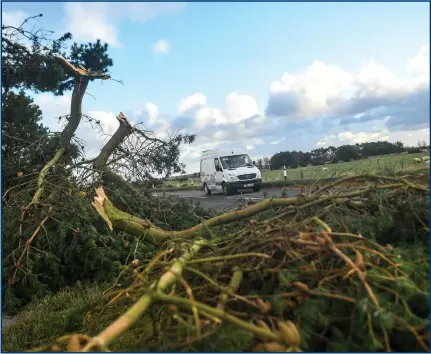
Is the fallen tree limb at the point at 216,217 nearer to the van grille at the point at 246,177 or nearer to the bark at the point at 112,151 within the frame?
the bark at the point at 112,151

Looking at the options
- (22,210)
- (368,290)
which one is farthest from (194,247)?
(22,210)

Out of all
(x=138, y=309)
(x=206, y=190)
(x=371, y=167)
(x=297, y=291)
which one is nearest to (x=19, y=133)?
(x=371, y=167)

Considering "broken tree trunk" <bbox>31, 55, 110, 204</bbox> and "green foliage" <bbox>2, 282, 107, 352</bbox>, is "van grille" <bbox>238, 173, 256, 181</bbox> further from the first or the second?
"green foliage" <bbox>2, 282, 107, 352</bbox>

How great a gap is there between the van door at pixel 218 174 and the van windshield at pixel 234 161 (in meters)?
0.18

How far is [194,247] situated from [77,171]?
417cm

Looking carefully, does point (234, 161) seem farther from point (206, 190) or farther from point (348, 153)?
point (348, 153)

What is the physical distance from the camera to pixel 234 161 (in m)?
17.2

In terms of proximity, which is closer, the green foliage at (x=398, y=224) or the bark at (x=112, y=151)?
the green foliage at (x=398, y=224)

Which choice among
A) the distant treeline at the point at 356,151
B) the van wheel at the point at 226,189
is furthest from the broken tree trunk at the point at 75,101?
the van wheel at the point at 226,189

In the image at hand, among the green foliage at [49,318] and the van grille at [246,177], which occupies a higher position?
the van grille at [246,177]

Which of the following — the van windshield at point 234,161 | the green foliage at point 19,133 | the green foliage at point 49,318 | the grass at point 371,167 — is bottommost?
the green foliage at point 49,318

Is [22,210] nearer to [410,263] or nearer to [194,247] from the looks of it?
[194,247]

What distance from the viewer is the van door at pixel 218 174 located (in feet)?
52.2

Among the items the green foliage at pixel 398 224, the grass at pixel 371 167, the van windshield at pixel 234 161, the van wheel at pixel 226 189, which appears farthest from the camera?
the van windshield at pixel 234 161
